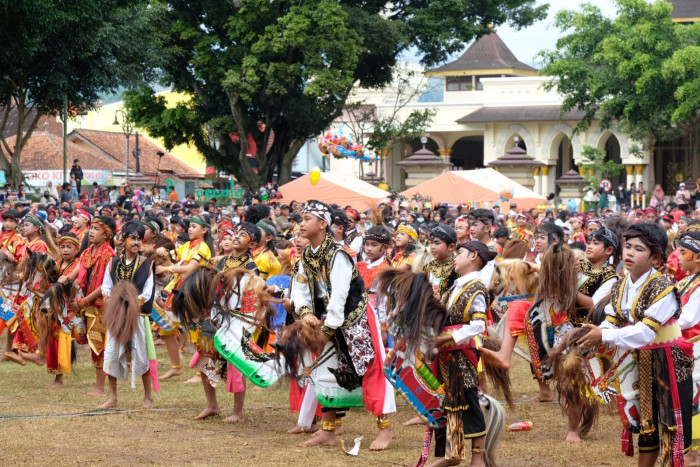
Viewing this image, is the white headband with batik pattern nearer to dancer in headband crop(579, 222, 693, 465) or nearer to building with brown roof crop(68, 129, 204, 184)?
dancer in headband crop(579, 222, 693, 465)

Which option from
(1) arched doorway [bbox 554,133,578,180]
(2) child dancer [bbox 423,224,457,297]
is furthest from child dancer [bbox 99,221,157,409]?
(1) arched doorway [bbox 554,133,578,180]

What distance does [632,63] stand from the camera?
35.3 metres

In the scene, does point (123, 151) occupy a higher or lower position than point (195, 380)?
higher

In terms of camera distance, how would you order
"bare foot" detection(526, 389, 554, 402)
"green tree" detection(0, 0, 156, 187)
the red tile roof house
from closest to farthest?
"bare foot" detection(526, 389, 554, 402) → "green tree" detection(0, 0, 156, 187) → the red tile roof house

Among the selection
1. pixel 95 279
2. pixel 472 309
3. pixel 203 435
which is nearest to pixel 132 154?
pixel 95 279

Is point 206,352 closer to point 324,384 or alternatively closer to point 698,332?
point 324,384

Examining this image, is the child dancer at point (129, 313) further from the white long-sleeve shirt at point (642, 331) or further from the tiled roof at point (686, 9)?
the tiled roof at point (686, 9)

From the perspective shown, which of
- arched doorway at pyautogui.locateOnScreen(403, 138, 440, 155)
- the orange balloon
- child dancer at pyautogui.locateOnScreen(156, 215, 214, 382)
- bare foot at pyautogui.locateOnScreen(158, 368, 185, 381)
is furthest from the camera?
arched doorway at pyautogui.locateOnScreen(403, 138, 440, 155)

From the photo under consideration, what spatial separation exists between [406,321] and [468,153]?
52691 millimetres

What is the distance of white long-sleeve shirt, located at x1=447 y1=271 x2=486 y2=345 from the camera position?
6.49m

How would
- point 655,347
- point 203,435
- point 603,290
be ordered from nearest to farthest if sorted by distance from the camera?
point 655,347 → point 603,290 → point 203,435

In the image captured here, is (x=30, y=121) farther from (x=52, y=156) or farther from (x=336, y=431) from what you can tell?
(x=336, y=431)

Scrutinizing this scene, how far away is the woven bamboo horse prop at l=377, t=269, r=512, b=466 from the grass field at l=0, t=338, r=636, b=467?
59cm

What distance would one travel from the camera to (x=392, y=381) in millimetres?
6816
